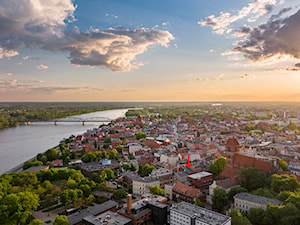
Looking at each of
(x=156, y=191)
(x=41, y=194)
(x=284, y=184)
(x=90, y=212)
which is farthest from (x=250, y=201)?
(x=41, y=194)

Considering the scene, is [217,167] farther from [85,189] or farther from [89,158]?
[89,158]

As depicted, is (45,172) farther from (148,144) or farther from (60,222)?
(148,144)

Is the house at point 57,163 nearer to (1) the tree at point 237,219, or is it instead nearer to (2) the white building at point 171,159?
(2) the white building at point 171,159

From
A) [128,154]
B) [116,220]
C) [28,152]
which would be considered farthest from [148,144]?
[116,220]

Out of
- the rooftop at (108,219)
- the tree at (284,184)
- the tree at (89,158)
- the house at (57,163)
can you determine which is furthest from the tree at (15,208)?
the tree at (284,184)

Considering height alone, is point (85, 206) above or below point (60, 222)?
below

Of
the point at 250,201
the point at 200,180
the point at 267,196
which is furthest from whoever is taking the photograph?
the point at 200,180

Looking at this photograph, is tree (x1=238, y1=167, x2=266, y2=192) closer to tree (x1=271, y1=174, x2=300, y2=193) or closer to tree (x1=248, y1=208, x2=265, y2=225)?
tree (x1=271, y1=174, x2=300, y2=193)

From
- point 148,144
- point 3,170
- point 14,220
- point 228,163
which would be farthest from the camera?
point 148,144
